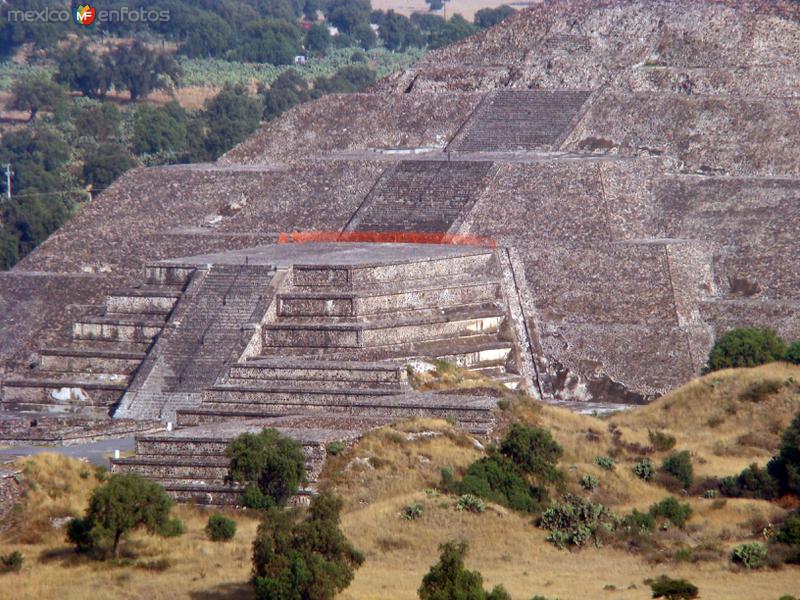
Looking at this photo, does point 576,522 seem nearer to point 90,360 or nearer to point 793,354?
point 793,354

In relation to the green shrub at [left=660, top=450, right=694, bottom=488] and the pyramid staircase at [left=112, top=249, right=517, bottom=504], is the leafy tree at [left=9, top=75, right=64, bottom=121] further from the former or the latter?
the green shrub at [left=660, top=450, right=694, bottom=488]

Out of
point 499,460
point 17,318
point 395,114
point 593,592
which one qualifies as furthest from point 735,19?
point 593,592

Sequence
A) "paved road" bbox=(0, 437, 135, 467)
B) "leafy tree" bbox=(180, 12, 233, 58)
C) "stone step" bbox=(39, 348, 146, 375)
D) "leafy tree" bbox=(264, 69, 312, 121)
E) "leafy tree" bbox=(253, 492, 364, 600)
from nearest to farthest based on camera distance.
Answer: "leafy tree" bbox=(253, 492, 364, 600)
"paved road" bbox=(0, 437, 135, 467)
"stone step" bbox=(39, 348, 146, 375)
"leafy tree" bbox=(264, 69, 312, 121)
"leafy tree" bbox=(180, 12, 233, 58)

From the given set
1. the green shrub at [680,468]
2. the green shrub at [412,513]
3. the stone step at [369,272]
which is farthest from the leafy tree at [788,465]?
the stone step at [369,272]

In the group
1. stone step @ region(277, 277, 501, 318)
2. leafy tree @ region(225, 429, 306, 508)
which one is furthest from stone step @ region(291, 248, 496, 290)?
leafy tree @ region(225, 429, 306, 508)

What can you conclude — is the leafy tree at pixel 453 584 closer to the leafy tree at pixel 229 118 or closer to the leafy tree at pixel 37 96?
the leafy tree at pixel 229 118

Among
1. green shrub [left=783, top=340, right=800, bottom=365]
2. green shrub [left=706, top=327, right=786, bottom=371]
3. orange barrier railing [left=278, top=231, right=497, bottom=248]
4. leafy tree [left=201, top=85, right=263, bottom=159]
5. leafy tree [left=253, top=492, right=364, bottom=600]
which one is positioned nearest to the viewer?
leafy tree [left=253, top=492, right=364, bottom=600]
